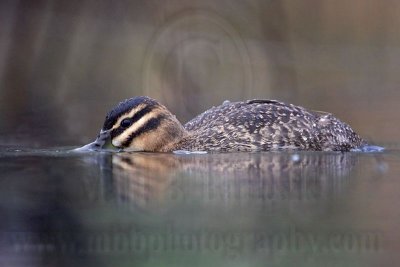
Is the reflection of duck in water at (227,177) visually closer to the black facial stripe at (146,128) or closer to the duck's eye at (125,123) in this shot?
the black facial stripe at (146,128)

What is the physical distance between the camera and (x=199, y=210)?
7.39m

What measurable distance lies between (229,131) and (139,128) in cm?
97

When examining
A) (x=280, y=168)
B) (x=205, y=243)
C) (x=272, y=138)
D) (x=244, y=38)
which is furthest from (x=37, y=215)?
(x=244, y=38)

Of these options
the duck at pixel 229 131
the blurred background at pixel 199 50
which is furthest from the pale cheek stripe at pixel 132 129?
the blurred background at pixel 199 50

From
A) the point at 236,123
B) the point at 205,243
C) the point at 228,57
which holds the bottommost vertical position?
the point at 205,243

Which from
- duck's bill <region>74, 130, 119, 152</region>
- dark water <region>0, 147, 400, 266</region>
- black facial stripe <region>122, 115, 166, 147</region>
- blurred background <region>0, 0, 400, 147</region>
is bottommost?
dark water <region>0, 147, 400, 266</region>

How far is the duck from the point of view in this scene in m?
10.9

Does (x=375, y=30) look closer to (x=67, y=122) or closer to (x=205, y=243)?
(x=67, y=122)

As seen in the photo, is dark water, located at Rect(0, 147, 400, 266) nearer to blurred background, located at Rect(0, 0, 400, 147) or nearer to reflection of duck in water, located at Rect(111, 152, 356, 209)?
reflection of duck in water, located at Rect(111, 152, 356, 209)

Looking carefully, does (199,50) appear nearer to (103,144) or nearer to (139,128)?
(139,128)

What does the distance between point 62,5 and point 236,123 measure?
7.83 meters

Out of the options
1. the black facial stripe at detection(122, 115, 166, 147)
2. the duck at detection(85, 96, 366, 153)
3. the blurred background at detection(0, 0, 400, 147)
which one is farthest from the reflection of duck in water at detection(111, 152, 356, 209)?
the blurred background at detection(0, 0, 400, 147)

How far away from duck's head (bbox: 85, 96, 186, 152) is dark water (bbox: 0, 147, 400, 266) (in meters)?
0.23

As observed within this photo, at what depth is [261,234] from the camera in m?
6.49
